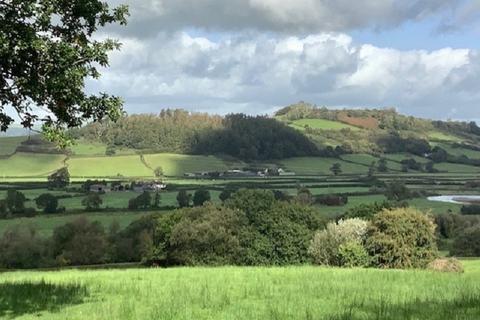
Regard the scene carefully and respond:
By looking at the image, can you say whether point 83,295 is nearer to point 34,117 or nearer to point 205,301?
point 205,301

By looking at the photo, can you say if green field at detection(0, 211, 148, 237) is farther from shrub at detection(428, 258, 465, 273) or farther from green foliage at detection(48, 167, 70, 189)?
shrub at detection(428, 258, 465, 273)

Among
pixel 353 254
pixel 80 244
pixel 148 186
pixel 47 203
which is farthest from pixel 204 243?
pixel 148 186

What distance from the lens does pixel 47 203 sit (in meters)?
137

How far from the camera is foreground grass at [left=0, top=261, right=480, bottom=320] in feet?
48.7

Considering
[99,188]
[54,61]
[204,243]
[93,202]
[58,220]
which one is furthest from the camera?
[99,188]

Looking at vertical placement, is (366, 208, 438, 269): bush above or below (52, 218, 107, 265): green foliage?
above

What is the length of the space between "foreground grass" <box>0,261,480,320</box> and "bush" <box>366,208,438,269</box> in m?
34.4

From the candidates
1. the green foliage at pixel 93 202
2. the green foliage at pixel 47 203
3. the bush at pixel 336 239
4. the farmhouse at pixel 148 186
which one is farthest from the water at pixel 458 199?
the bush at pixel 336 239

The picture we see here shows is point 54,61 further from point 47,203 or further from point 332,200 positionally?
point 332,200

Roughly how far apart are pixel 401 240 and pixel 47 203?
325ft

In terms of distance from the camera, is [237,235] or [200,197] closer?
[237,235]

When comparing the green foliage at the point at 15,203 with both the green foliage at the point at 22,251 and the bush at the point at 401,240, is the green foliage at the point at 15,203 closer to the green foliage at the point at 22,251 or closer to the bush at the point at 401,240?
the green foliage at the point at 22,251

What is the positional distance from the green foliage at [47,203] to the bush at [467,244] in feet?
288

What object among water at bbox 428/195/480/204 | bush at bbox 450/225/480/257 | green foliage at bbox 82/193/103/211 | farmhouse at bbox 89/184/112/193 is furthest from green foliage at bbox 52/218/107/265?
water at bbox 428/195/480/204
